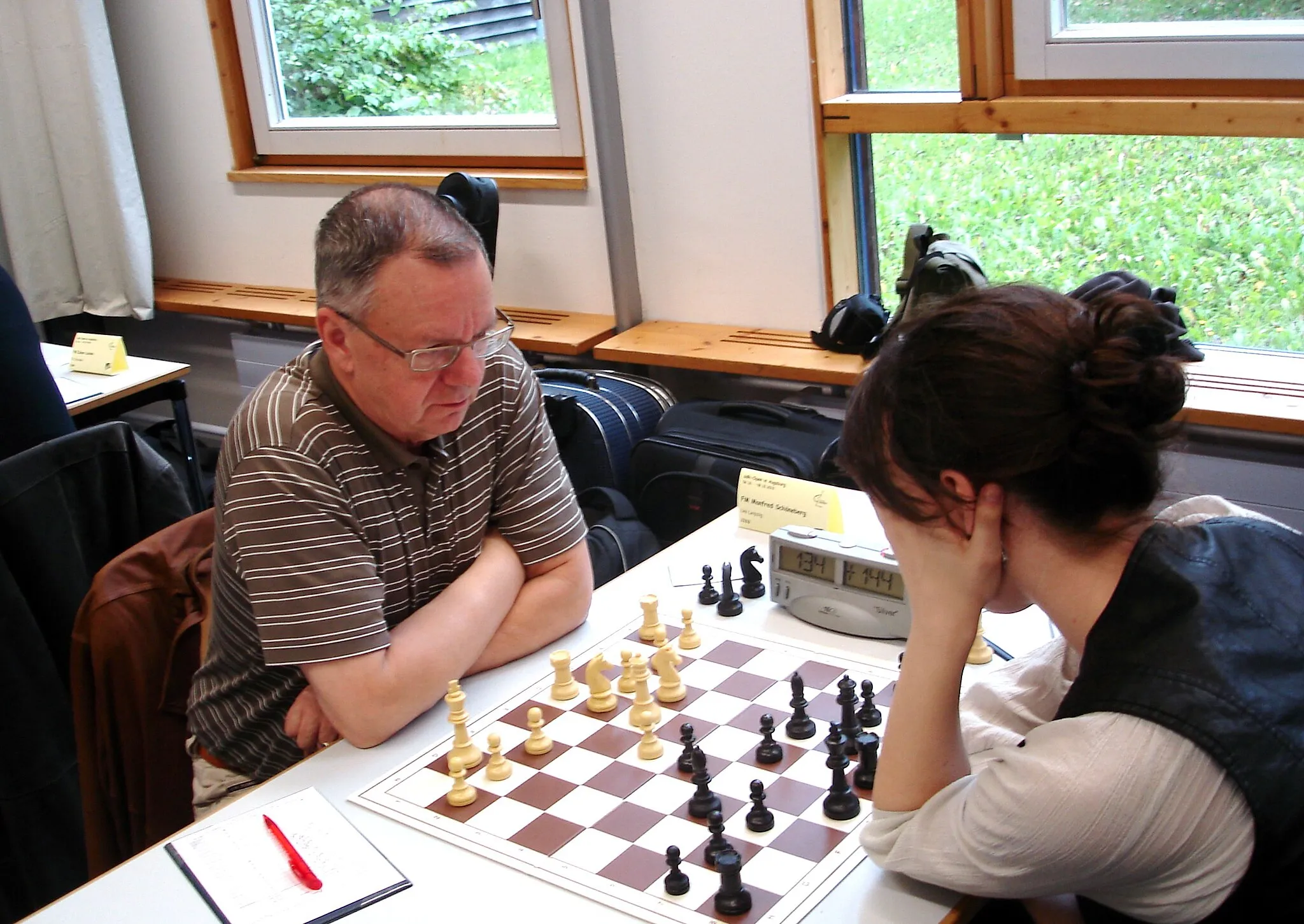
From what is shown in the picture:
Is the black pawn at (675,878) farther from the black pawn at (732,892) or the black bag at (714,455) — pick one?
the black bag at (714,455)

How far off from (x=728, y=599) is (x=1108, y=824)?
833 millimetres

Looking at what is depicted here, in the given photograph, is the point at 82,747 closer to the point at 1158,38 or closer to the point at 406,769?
the point at 406,769

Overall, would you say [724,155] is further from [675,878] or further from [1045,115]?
[675,878]

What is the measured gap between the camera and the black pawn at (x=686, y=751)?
1.41 m

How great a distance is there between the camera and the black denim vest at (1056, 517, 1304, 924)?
1.03 meters

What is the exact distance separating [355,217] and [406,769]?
705 millimetres

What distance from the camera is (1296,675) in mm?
1065

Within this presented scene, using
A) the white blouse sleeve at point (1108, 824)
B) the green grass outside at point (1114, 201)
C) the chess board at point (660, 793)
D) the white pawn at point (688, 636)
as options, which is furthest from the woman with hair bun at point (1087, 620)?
the green grass outside at point (1114, 201)

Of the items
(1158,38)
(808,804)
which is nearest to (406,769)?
(808,804)

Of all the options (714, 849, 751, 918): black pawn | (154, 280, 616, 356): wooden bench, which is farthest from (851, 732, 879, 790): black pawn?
(154, 280, 616, 356): wooden bench

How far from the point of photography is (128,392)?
3.22 m

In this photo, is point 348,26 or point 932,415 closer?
point 932,415

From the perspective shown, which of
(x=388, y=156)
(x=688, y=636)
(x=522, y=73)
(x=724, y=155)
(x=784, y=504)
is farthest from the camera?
(x=388, y=156)

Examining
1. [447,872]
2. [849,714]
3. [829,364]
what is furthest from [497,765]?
[829,364]
